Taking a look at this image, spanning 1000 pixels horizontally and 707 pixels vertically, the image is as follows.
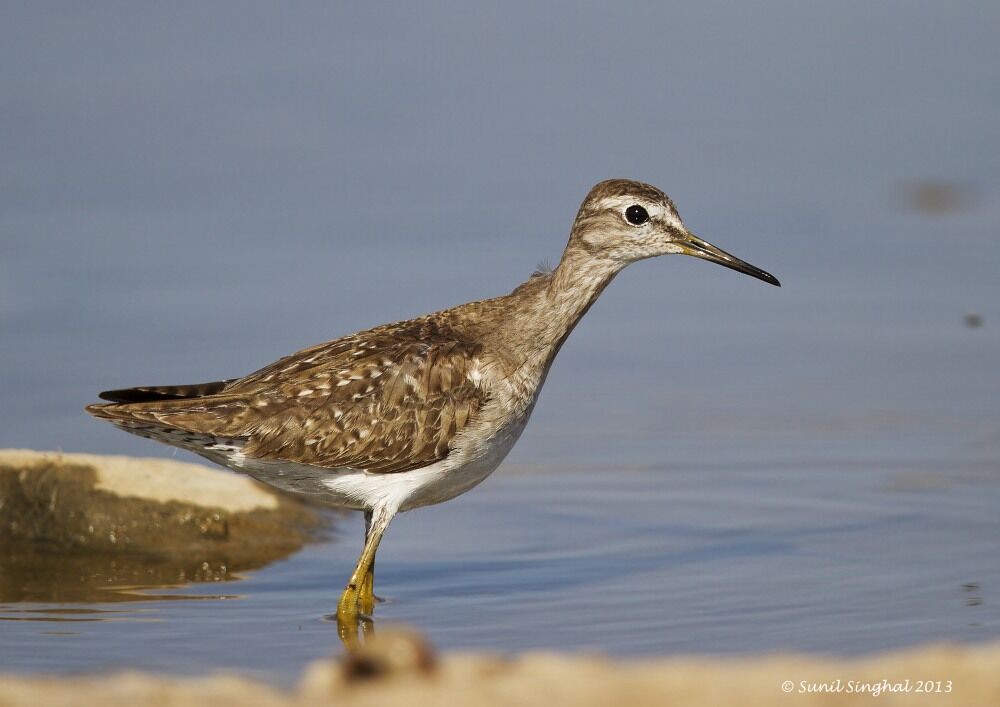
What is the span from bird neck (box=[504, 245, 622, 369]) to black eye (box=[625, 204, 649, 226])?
0.93ft

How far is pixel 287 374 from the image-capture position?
10375mm

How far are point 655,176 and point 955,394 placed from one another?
4101 millimetres

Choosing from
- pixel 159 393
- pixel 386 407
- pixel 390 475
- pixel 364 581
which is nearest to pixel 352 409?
pixel 386 407

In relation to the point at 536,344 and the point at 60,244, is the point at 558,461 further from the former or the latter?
the point at 60,244

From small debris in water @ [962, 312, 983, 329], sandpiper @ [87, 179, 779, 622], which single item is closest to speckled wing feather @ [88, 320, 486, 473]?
sandpiper @ [87, 179, 779, 622]

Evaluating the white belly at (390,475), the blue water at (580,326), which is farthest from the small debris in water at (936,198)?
the white belly at (390,475)

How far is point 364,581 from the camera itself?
33.0 ft

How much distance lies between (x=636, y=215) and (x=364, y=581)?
108 inches

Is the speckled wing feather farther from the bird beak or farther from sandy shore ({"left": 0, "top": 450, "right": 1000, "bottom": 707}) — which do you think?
A: sandy shore ({"left": 0, "top": 450, "right": 1000, "bottom": 707})

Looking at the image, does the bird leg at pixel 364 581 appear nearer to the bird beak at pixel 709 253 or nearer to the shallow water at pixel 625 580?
the shallow water at pixel 625 580

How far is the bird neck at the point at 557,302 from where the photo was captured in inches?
413

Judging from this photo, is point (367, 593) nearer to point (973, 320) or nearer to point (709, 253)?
point (709, 253)

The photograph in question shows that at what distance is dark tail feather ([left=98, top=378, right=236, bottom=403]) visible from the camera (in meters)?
10.2

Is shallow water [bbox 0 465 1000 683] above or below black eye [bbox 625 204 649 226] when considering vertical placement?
below
